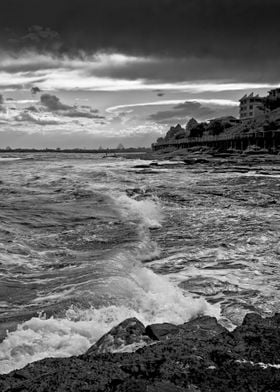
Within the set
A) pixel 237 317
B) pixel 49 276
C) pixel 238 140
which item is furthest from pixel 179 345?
pixel 238 140

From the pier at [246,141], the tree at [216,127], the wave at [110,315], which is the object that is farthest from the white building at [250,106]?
the wave at [110,315]

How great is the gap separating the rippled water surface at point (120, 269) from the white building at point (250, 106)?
113519 mm

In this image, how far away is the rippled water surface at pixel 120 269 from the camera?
20.9 feet

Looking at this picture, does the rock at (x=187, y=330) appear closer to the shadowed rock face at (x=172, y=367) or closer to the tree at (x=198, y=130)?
the shadowed rock face at (x=172, y=367)

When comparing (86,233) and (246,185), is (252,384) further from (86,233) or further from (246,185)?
(246,185)

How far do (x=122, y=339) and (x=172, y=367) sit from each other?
51.5 inches

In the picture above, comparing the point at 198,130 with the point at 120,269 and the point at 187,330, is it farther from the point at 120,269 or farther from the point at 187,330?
the point at 187,330

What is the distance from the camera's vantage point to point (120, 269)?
31.6ft

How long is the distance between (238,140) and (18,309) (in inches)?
3614

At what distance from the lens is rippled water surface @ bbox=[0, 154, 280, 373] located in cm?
636

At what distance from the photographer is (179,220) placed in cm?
1722

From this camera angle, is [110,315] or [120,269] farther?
[120,269]

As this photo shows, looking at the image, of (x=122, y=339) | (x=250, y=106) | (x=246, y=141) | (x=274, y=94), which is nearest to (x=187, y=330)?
(x=122, y=339)

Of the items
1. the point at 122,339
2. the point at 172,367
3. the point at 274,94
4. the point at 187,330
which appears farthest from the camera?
the point at 274,94
